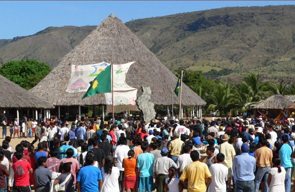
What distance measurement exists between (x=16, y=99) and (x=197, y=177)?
32071mm

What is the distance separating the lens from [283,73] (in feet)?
503

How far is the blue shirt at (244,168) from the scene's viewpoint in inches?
452

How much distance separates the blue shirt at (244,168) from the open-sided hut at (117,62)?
104 feet

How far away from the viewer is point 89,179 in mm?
10117

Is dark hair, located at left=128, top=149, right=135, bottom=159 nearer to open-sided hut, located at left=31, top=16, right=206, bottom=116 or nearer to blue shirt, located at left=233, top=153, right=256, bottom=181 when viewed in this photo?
blue shirt, located at left=233, top=153, right=256, bottom=181

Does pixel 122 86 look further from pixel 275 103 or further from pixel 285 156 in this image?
pixel 275 103

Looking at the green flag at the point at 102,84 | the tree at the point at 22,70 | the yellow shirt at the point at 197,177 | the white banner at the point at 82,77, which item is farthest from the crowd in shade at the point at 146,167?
the tree at the point at 22,70

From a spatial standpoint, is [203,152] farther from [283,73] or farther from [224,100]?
[283,73]

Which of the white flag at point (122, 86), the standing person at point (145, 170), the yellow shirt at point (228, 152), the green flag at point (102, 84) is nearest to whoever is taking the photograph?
the standing person at point (145, 170)

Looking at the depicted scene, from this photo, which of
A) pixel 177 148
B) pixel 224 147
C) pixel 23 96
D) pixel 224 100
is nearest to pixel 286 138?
pixel 224 147

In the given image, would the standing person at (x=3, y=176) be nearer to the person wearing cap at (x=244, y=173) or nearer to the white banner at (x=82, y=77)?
the person wearing cap at (x=244, y=173)

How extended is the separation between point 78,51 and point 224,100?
51.9 ft

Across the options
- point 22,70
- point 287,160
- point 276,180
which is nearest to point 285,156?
point 287,160

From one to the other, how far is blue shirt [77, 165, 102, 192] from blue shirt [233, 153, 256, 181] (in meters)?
2.82
